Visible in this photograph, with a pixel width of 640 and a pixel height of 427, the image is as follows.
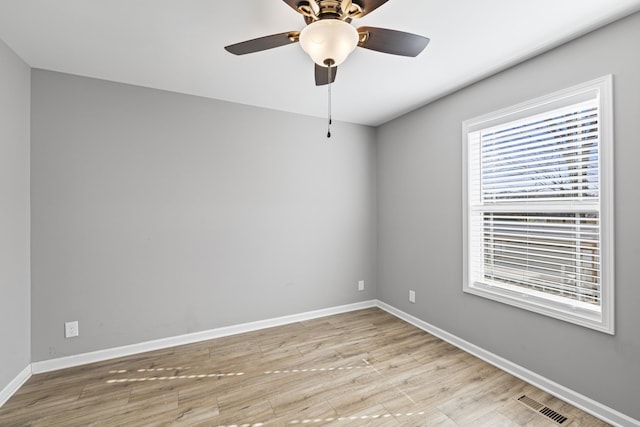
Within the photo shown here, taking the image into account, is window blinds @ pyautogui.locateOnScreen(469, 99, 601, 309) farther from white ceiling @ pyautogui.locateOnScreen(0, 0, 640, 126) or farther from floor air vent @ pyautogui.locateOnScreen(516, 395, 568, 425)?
floor air vent @ pyautogui.locateOnScreen(516, 395, 568, 425)

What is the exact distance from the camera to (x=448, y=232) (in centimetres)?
295

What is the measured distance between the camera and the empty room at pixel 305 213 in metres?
1.79

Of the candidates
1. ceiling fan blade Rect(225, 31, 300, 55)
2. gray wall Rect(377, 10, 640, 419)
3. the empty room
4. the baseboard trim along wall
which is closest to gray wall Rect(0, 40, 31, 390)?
the empty room

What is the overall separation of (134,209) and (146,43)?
1439 millimetres

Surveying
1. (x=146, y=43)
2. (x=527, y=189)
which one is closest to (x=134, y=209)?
(x=146, y=43)

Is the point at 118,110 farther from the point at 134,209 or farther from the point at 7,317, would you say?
the point at 7,317

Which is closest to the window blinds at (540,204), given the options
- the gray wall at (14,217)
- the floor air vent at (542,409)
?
the floor air vent at (542,409)

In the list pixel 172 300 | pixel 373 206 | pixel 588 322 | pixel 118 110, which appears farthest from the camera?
pixel 373 206

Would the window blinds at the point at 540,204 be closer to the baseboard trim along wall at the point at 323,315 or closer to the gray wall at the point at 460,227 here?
the gray wall at the point at 460,227

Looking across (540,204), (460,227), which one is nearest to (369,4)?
(540,204)

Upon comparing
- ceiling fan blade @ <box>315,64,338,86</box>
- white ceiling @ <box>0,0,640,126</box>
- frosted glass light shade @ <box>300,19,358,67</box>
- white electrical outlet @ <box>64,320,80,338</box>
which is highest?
white ceiling @ <box>0,0,640,126</box>

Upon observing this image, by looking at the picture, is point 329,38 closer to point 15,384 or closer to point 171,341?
point 171,341

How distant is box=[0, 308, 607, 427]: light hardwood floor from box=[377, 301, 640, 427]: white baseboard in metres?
0.06

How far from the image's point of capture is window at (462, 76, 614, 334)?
73.2 inches
